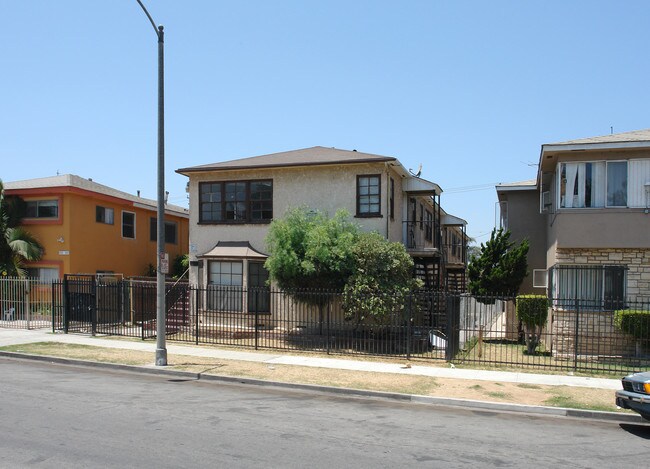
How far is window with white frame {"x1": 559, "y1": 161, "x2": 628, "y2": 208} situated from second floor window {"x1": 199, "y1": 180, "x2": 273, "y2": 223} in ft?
34.1

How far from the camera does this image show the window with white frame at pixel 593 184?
16.3 metres

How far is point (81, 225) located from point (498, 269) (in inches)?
687

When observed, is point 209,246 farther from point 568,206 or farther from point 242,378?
point 568,206

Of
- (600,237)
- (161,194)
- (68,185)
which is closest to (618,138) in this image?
(600,237)

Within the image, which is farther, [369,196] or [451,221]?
[451,221]

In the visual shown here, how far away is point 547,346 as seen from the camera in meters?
18.5

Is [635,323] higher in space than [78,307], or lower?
higher

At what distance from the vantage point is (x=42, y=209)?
2531 centimetres

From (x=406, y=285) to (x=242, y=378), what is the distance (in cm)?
679

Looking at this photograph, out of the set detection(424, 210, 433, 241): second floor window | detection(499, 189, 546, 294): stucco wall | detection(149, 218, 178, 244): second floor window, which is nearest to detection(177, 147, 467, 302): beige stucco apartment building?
detection(499, 189, 546, 294): stucco wall

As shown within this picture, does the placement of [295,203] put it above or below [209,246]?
above

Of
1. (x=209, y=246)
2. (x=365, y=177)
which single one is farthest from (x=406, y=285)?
(x=209, y=246)

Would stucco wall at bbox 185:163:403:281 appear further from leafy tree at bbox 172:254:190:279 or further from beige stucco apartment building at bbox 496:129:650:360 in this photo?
leafy tree at bbox 172:254:190:279

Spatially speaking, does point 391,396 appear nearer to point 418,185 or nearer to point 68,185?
point 418,185
